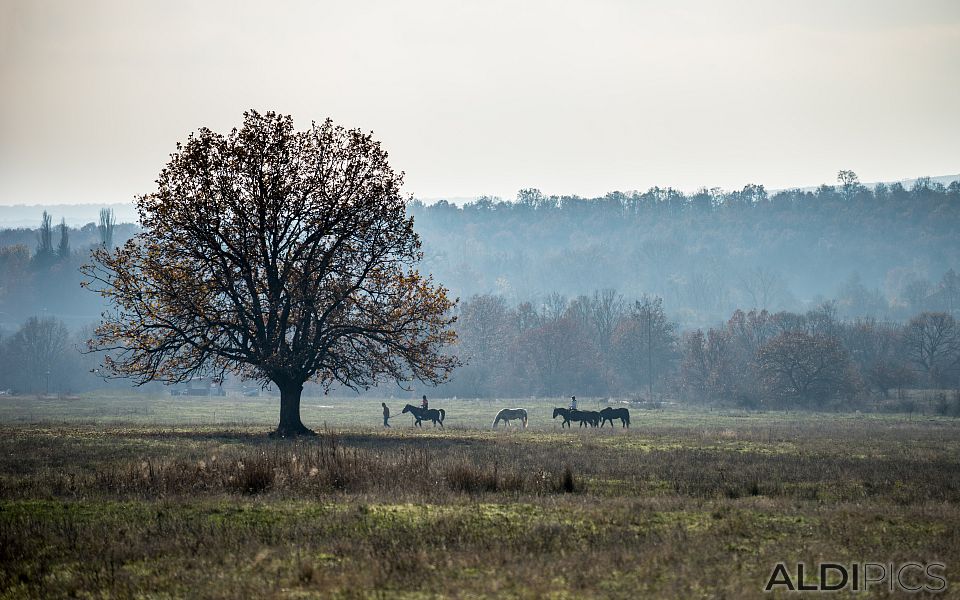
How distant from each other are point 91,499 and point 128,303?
17015 millimetres

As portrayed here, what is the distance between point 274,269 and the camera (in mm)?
34656

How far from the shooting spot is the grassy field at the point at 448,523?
11516 millimetres

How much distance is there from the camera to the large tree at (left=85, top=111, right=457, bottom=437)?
33.2m

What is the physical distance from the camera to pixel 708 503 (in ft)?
56.1

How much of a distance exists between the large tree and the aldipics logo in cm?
2307

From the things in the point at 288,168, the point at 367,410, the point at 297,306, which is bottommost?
the point at 367,410

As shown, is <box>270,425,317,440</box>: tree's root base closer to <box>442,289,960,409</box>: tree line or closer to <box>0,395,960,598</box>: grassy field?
<box>0,395,960,598</box>: grassy field

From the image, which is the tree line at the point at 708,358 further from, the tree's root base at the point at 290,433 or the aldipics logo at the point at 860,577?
the aldipics logo at the point at 860,577

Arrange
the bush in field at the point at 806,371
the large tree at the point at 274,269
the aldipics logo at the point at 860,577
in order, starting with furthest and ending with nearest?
the bush in field at the point at 806,371
the large tree at the point at 274,269
the aldipics logo at the point at 860,577

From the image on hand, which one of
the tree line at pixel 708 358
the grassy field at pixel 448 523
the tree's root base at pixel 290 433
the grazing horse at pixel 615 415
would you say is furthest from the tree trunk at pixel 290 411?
the tree line at pixel 708 358

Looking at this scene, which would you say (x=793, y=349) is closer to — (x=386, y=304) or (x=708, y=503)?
(x=386, y=304)

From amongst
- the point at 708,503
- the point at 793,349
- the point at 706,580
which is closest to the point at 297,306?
the point at 708,503

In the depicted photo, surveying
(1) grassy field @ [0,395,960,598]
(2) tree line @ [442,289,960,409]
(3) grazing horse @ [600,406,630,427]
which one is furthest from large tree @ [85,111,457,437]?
(2) tree line @ [442,289,960,409]

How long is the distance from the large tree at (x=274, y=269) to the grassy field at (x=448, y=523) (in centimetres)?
854
